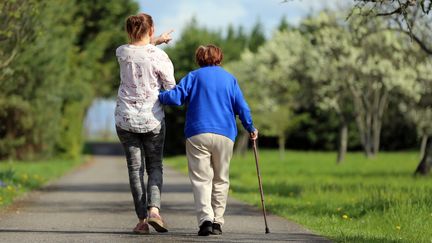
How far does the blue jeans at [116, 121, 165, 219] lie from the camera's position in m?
8.93

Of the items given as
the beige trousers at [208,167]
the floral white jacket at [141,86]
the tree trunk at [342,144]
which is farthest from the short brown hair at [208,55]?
the tree trunk at [342,144]

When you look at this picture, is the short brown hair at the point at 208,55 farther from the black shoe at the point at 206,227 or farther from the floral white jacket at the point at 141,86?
the black shoe at the point at 206,227

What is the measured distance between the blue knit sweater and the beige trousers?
0.08m

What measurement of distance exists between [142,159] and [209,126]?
2.58 feet

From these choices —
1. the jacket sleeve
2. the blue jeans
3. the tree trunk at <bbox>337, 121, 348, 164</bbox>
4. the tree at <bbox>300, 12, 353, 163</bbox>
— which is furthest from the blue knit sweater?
the tree trunk at <bbox>337, 121, 348, 164</bbox>

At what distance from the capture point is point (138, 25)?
347 inches

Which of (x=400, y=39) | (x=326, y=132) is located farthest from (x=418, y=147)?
(x=400, y=39)

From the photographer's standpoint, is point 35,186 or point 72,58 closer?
point 35,186

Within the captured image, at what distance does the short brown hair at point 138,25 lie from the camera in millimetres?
8758

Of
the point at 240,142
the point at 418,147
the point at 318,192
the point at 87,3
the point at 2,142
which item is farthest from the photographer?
the point at 418,147

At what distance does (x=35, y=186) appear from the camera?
18.6 m

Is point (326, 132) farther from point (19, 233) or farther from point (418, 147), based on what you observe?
point (19, 233)

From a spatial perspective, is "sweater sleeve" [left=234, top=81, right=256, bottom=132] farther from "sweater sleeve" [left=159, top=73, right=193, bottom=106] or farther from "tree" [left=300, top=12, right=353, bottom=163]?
"tree" [left=300, top=12, right=353, bottom=163]

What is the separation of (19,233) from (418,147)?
57.1m
